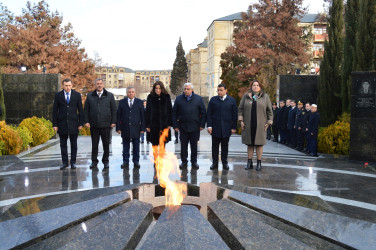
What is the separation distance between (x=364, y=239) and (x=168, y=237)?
6.25 ft

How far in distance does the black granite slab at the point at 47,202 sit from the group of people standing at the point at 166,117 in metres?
2.48

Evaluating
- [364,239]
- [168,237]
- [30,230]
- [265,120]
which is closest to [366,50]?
[265,120]

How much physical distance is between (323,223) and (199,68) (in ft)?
235

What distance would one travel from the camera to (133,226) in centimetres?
331

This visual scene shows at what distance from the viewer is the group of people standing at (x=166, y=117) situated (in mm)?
7137

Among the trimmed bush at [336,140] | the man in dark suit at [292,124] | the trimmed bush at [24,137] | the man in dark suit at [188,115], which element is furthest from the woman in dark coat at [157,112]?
the man in dark suit at [292,124]

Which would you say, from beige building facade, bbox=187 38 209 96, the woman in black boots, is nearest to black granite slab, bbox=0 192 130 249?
the woman in black boots

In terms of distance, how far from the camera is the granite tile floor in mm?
5586

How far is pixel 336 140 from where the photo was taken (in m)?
9.95

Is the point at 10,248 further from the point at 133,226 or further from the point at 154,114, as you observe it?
the point at 154,114

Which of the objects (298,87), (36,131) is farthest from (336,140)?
(36,131)

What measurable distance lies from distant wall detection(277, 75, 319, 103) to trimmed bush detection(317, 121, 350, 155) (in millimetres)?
5112

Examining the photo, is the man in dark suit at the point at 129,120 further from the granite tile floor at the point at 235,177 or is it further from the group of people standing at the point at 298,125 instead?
the group of people standing at the point at 298,125

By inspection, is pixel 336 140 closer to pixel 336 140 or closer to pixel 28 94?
pixel 336 140
